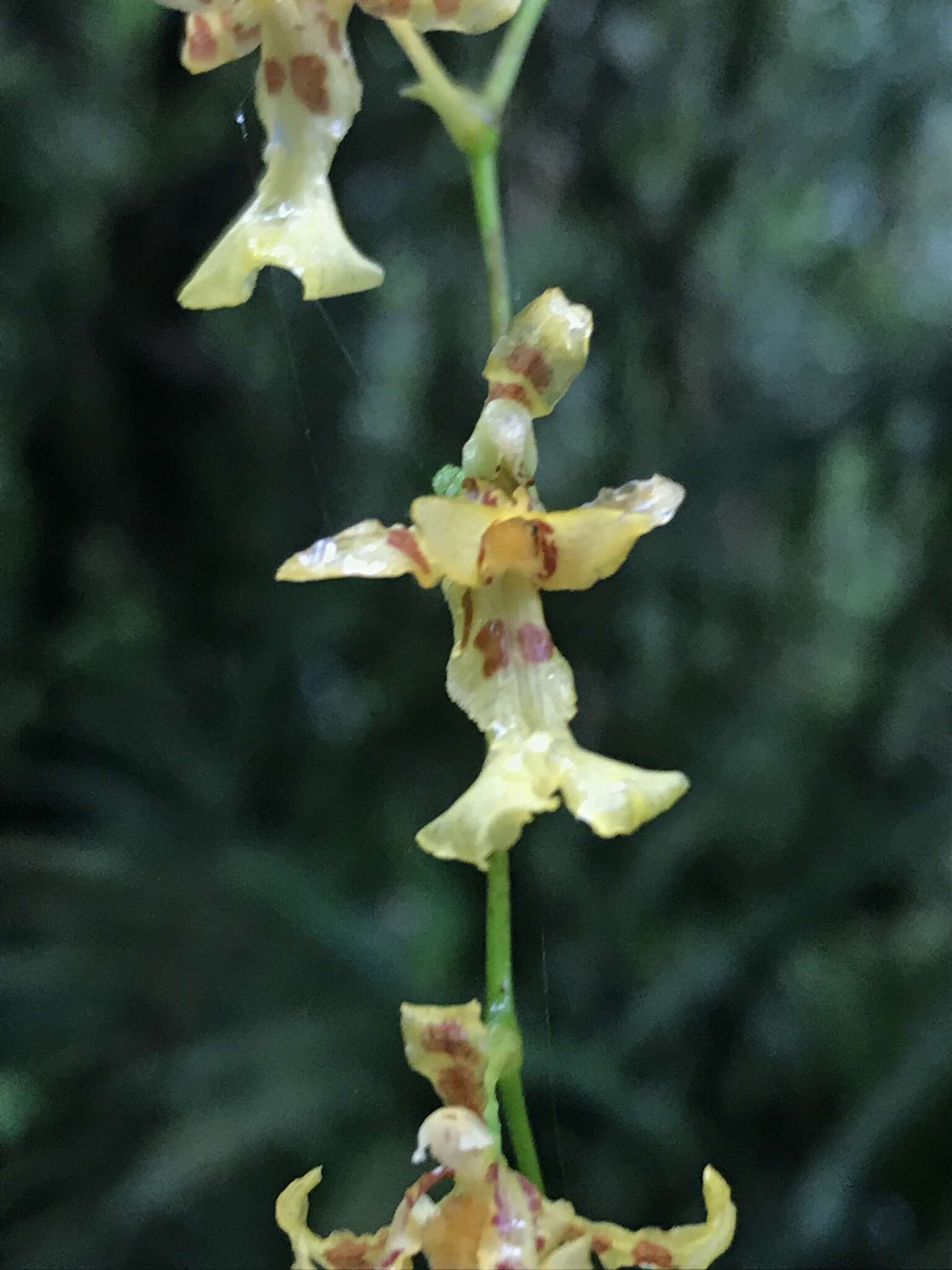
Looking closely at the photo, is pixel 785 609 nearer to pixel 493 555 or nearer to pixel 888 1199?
pixel 888 1199

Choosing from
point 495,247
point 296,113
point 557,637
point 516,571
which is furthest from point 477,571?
point 557,637

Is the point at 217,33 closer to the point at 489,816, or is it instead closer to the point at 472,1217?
the point at 489,816

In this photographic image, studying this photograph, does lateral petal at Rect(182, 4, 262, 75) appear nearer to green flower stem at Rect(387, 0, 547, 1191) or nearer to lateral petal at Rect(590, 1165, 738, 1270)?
green flower stem at Rect(387, 0, 547, 1191)

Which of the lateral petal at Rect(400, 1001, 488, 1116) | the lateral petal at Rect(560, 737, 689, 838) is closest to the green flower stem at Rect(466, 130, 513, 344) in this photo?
the lateral petal at Rect(560, 737, 689, 838)

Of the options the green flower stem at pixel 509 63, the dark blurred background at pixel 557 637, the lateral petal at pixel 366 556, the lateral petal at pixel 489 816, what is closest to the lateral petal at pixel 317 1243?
the lateral petal at pixel 489 816

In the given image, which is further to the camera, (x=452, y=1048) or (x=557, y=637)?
(x=557, y=637)

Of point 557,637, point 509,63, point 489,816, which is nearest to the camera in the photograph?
point 489,816

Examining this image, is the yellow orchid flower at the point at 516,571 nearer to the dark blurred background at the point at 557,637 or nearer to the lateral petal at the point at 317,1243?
the lateral petal at the point at 317,1243
